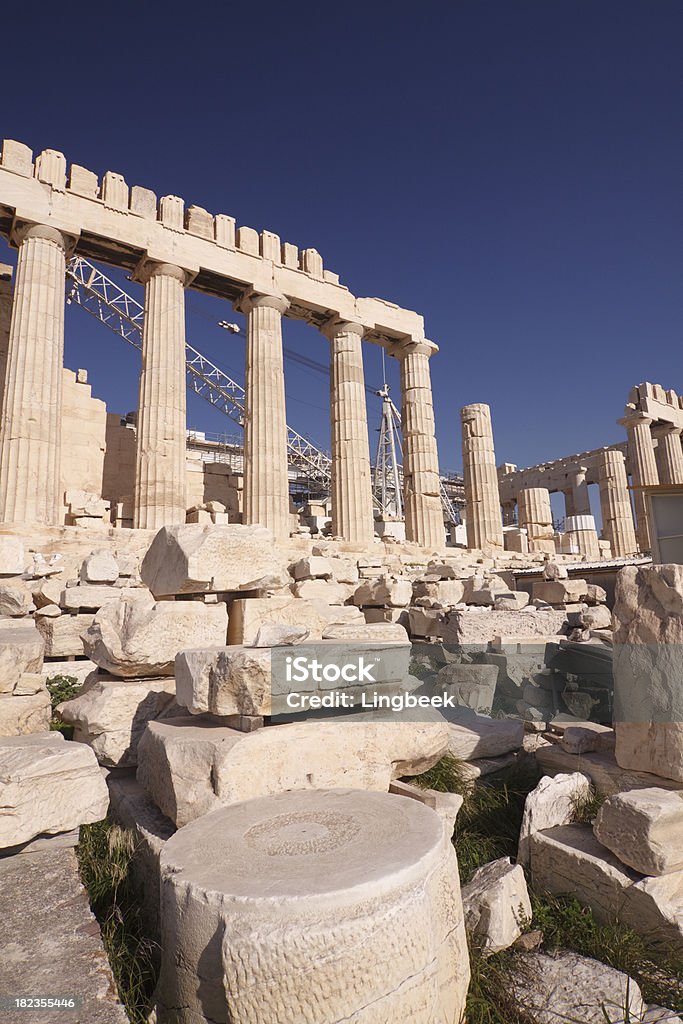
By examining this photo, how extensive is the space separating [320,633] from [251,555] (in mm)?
924

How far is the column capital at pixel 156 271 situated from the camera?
52.3 ft

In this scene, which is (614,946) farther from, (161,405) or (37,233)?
(37,233)

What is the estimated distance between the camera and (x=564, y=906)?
316cm

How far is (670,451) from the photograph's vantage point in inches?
1215

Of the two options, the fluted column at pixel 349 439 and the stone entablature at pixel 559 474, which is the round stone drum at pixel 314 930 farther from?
the stone entablature at pixel 559 474

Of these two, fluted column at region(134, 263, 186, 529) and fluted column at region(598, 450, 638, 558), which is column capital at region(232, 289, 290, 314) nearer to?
fluted column at region(134, 263, 186, 529)

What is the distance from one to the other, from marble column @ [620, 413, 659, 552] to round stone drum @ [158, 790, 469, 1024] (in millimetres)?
29168

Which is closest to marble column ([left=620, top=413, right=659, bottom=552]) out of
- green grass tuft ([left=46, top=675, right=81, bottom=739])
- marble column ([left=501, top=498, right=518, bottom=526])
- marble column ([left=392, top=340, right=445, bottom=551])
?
marble column ([left=501, top=498, right=518, bottom=526])

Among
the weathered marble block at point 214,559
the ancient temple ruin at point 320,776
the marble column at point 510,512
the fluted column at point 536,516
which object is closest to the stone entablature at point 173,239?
the ancient temple ruin at point 320,776

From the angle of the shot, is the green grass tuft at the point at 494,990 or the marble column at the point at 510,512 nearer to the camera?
the green grass tuft at the point at 494,990

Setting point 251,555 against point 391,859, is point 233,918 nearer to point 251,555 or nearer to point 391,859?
point 391,859

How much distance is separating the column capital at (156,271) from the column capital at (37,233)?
6.12 feet

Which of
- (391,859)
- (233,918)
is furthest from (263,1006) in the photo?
(391,859)

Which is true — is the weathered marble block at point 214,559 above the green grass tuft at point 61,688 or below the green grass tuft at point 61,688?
above
